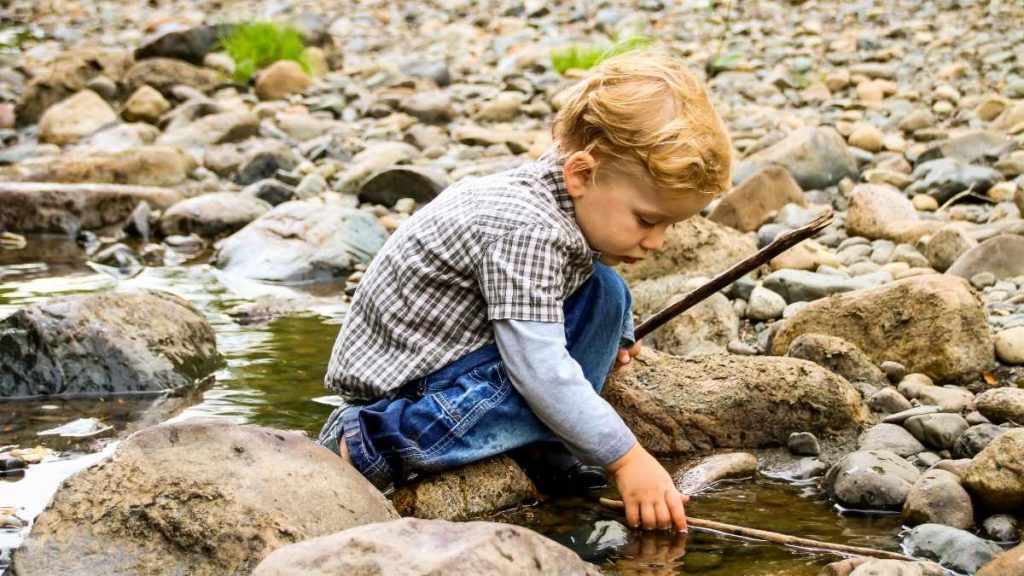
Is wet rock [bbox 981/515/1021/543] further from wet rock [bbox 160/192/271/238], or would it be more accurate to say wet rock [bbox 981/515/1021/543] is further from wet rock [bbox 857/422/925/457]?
wet rock [bbox 160/192/271/238]

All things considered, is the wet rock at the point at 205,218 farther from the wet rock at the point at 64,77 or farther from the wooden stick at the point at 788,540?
the wooden stick at the point at 788,540

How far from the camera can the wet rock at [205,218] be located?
263 inches

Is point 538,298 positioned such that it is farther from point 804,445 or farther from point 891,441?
point 891,441

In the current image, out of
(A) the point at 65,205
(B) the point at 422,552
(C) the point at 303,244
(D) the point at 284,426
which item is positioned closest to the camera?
(B) the point at 422,552

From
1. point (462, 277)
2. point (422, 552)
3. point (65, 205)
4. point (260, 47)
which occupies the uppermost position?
point (462, 277)

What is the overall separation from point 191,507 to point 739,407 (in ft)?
5.28

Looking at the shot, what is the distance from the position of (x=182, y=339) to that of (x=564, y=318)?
5.59ft

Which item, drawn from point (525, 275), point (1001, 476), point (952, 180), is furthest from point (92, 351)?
point (952, 180)

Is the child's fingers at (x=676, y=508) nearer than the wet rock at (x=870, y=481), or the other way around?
the child's fingers at (x=676, y=508)

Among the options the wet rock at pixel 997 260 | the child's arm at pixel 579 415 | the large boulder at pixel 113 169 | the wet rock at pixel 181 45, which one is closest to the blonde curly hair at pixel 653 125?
the child's arm at pixel 579 415

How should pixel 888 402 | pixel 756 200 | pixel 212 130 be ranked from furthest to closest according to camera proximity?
pixel 212 130 → pixel 756 200 → pixel 888 402

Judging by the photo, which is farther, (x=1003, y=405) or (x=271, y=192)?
(x=271, y=192)

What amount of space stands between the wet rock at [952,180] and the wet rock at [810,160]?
1.50ft

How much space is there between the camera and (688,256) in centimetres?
486
